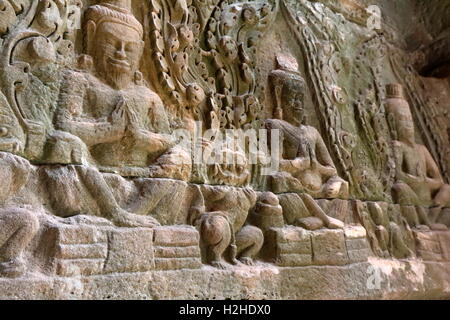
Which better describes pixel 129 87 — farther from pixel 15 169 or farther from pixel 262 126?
pixel 262 126

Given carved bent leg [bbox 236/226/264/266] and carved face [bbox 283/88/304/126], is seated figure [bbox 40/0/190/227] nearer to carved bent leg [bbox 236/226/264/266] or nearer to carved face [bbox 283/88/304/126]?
carved bent leg [bbox 236/226/264/266]

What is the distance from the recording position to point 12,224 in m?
2.12

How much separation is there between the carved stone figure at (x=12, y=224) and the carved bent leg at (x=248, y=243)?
1.31m

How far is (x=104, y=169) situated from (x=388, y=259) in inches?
Answer: 99.4

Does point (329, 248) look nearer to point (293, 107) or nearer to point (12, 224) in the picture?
point (293, 107)

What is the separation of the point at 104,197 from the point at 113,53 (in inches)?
37.3

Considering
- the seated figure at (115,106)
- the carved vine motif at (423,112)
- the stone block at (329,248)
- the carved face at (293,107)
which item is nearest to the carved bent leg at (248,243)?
the stone block at (329,248)

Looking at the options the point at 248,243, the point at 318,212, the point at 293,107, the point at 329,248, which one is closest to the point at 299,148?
the point at 293,107

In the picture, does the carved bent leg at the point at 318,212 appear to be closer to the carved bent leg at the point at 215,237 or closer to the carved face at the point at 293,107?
the carved face at the point at 293,107

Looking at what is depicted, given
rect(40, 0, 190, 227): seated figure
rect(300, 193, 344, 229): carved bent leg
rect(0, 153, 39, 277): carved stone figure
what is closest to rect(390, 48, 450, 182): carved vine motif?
rect(300, 193, 344, 229): carved bent leg

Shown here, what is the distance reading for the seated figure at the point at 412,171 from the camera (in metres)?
4.31

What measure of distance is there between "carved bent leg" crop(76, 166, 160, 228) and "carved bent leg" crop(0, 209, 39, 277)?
0.37 m

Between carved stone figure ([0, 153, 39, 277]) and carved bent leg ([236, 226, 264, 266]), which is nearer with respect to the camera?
carved stone figure ([0, 153, 39, 277])

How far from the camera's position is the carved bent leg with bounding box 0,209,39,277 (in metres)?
2.07
